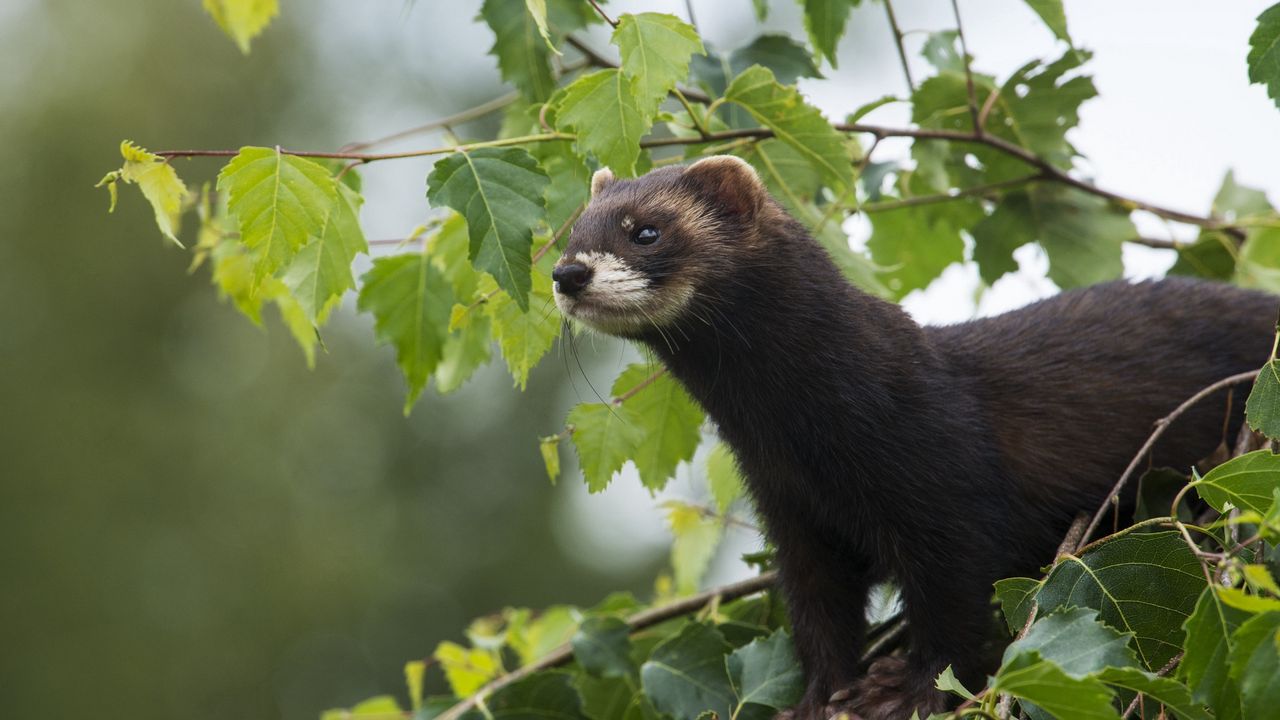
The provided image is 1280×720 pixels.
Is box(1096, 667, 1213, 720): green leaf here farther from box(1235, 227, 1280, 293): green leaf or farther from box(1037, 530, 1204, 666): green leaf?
box(1235, 227, 1280, 293): green leaf

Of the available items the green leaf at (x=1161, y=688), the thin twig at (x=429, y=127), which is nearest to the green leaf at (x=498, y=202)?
the thin twig at (x=429, y=127)

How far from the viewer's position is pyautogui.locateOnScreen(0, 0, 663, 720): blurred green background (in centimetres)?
1719

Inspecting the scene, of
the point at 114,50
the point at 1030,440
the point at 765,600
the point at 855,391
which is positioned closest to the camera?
the point at 855,391

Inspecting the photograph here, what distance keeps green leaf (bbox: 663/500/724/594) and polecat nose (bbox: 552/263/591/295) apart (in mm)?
1133

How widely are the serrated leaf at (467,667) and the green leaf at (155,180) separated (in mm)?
1445

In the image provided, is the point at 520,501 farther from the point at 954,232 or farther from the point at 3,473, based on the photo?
the point at 954,232

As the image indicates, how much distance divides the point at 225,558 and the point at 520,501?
4.63 meters

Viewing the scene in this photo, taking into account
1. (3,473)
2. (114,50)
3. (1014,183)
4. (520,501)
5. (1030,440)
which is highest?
(114,50)

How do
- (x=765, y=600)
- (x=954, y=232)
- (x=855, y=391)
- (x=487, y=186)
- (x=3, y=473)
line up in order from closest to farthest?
(x=487, y=186) → (x=855, y=391) → (x=765, y=600) → (x=954, y=232) → (x=3, y=473)

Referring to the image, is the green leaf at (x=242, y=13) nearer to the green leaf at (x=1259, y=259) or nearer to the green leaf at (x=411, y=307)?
the green leaf at (x=411, y=307)

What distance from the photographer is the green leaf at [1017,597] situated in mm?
2021

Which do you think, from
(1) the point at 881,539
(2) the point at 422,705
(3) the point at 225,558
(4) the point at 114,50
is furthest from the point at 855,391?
(4) the point at 114,50

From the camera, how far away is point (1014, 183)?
316 centimetres

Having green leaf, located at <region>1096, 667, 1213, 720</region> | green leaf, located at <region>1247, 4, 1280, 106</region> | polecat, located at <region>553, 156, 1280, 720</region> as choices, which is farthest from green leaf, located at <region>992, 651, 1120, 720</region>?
green leaf, located at <region>1247, 4, 1280, 106</region>
